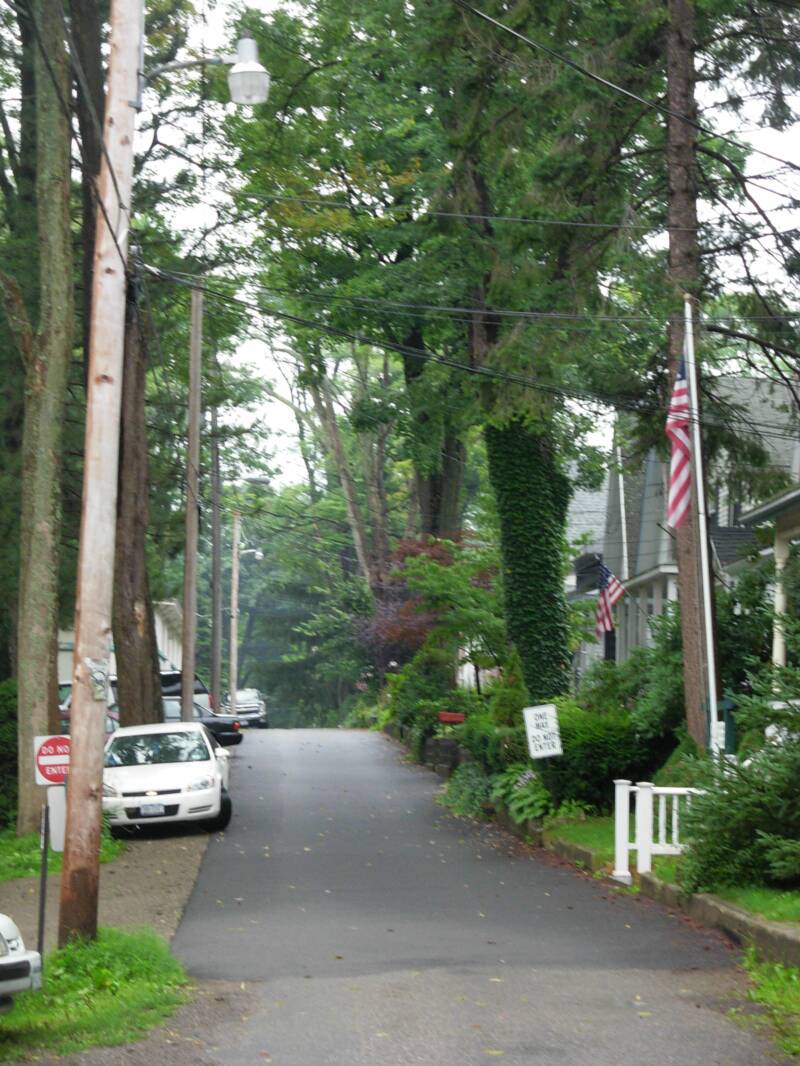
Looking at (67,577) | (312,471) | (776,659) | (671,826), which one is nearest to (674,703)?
(776,659)

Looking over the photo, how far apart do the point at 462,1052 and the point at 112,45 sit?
815 cm

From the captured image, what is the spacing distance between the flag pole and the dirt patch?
6391 millimetres

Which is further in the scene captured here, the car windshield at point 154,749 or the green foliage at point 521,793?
the car windshield at point 154,749

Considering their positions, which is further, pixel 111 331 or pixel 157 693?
pixel 157 693

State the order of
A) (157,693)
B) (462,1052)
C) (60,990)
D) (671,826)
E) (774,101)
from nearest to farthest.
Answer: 1. (462,1052)
2. (60,990)
3. (671,826)
4. (774,101)
5. (157,693)

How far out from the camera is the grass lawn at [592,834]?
56.4 ft

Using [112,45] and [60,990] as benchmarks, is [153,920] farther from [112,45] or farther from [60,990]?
[112,45]

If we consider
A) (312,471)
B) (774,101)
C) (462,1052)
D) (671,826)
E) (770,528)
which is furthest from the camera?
(312,471)

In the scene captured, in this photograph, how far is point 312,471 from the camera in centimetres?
6881

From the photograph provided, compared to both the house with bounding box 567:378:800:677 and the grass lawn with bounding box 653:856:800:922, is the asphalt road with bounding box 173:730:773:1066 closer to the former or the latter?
the grass lawn with bounding box 653:856:800:922

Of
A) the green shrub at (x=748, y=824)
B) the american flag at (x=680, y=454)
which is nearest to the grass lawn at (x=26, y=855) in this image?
the green shrub at (x=748, y=824)

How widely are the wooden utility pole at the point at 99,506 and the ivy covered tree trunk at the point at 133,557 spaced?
40.7 ft

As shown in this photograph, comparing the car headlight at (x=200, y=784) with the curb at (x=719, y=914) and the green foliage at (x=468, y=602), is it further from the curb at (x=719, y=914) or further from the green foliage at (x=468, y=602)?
the green foliage at (x=468, y=602)

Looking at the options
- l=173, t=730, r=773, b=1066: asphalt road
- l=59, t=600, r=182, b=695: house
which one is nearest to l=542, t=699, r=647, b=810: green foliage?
l=173, t=730, r=773, b=1066: asphalt road
